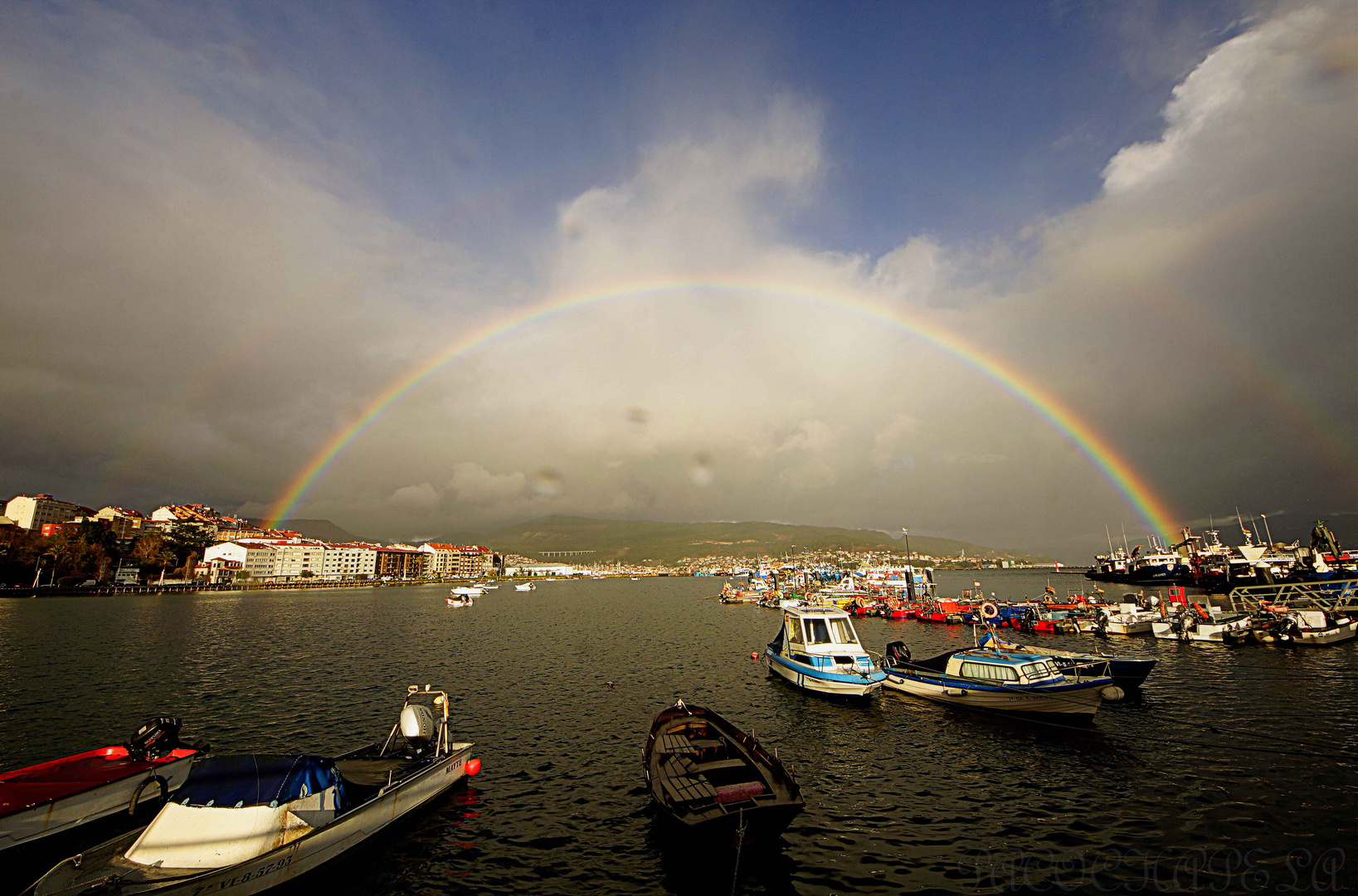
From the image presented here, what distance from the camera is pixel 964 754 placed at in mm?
25219

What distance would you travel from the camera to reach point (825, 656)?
116ft

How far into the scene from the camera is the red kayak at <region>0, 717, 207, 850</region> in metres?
16.0

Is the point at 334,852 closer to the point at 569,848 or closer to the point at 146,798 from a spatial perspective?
the point at 569,848

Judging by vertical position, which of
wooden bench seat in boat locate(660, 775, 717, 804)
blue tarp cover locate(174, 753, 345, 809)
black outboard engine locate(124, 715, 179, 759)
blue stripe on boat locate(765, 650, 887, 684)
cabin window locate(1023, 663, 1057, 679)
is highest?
blue tarp cover locate(174, 753, 345, 809)

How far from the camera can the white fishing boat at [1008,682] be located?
28.2m

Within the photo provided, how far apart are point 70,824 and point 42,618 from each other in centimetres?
9696

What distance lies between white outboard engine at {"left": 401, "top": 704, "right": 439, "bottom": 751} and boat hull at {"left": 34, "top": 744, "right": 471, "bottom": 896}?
2.17m

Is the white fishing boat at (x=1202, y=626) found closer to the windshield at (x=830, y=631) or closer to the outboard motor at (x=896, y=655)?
→ the outboard motor at (x=896, y=655)

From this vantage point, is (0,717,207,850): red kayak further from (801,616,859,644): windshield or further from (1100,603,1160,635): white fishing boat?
(1100,603,1160,635): white fishing boat

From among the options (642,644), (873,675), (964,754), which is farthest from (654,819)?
(642,644)

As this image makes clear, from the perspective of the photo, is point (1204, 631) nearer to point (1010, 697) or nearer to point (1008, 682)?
point (1008, 682)

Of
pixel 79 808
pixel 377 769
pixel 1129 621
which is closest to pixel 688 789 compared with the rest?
pixel 377 769

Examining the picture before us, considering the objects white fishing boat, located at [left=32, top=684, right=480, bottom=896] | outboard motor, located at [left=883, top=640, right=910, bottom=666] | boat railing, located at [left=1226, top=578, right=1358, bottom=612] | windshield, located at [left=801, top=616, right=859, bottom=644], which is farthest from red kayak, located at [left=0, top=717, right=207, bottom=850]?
boat railing, located at [left=1226, top=578, right=1358, bottom=612]

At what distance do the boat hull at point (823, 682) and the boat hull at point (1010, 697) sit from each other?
297 centimetres
